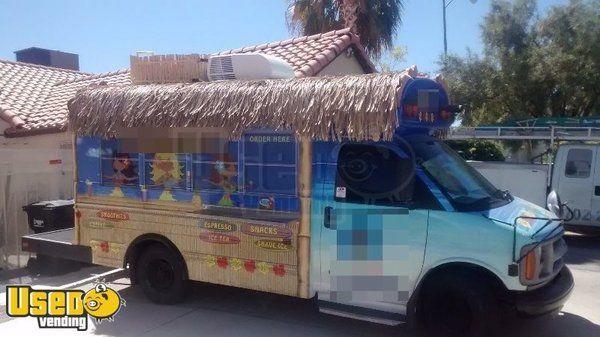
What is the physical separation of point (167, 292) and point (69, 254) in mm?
1482

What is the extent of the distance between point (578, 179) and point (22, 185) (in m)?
9.75

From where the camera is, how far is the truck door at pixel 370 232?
16.3 ft

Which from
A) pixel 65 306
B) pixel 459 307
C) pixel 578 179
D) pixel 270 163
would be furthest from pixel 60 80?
pixel 459 307

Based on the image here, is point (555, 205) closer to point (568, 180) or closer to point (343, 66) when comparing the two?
point (568, 180)

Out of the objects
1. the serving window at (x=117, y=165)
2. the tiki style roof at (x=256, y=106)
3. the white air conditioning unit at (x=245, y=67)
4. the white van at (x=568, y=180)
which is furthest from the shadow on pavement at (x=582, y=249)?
the serving window at (x=117, y=165)

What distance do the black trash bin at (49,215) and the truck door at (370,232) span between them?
509 centimetres

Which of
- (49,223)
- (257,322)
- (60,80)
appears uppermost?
(60,80)

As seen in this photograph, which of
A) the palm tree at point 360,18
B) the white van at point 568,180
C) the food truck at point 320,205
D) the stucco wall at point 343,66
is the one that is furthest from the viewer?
the palm tree at point 360,18

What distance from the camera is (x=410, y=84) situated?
16.7ft

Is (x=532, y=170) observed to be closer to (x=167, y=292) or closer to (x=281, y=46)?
(x=281, y=46)

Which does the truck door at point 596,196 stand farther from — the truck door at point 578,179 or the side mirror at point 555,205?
the side mirror at point 555,205

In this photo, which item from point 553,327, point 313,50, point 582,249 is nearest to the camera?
point 553,327

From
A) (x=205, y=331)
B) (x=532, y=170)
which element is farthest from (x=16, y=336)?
(x=532, y=170)

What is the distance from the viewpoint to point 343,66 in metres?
12.2
